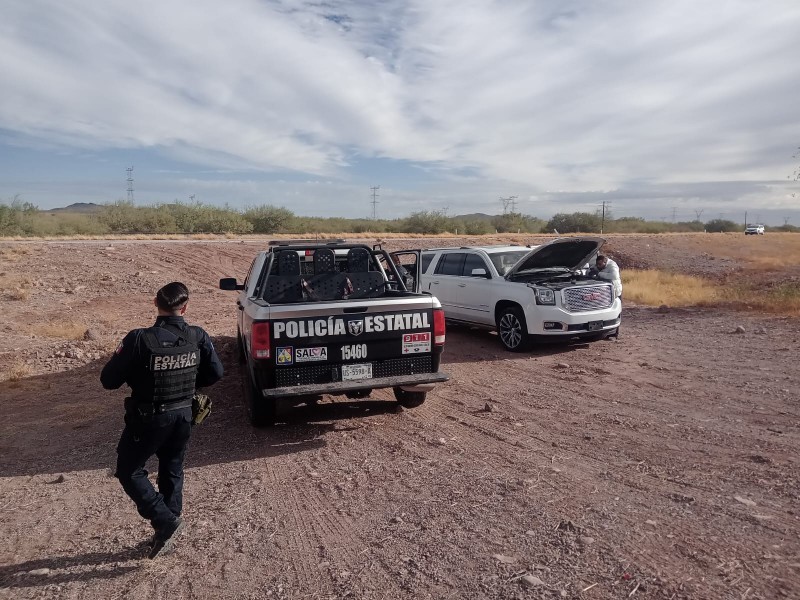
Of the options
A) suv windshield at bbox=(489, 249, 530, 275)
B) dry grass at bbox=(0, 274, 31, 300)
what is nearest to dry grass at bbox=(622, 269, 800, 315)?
suv windshield at bbox=(489, 249, 530, 275)

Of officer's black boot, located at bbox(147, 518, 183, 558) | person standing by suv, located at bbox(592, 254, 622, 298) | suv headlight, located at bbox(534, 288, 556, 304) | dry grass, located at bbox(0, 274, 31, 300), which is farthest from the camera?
dry grass, located at bbox(0, 274, 31, 300)

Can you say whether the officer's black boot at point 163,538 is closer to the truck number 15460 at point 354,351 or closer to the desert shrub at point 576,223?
the truck number 15460 at point 354,351

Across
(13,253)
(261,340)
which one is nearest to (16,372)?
(261,340)

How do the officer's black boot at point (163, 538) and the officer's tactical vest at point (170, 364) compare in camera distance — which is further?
the officer's black boot at point (163, 538)

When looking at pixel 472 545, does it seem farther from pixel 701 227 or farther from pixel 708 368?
pixel 701 227

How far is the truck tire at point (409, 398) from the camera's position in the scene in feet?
23.2

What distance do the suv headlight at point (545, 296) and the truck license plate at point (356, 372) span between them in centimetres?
470

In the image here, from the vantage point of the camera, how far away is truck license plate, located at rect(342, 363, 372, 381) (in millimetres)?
6125

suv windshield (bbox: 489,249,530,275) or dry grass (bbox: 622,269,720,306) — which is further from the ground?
suv windshield (bbox: 489,249,530,275)

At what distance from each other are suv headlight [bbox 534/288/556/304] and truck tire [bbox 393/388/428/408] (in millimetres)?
3697

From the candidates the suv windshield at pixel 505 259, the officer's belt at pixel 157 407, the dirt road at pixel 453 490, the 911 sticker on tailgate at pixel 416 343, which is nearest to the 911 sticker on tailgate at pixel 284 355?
the dirt road at pixel 453 490

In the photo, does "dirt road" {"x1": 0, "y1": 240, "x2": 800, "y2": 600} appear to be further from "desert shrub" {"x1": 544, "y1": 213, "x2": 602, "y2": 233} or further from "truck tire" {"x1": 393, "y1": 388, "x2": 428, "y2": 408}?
"desert shrub" {"x1": 544, "y1": 213, "x2": 602, "y2": 233}

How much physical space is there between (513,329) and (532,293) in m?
0.75

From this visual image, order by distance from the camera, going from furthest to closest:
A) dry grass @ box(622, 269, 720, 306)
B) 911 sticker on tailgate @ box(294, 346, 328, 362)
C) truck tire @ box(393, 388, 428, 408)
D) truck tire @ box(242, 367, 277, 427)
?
dry grass @ box(622, 269, 720, 306), truck tire @ box(393, 388, 428, 408), truck tire @ box(242, 367, 277, 427), 911 sticker on tailgate @ box(294, 346, 328, 362)
